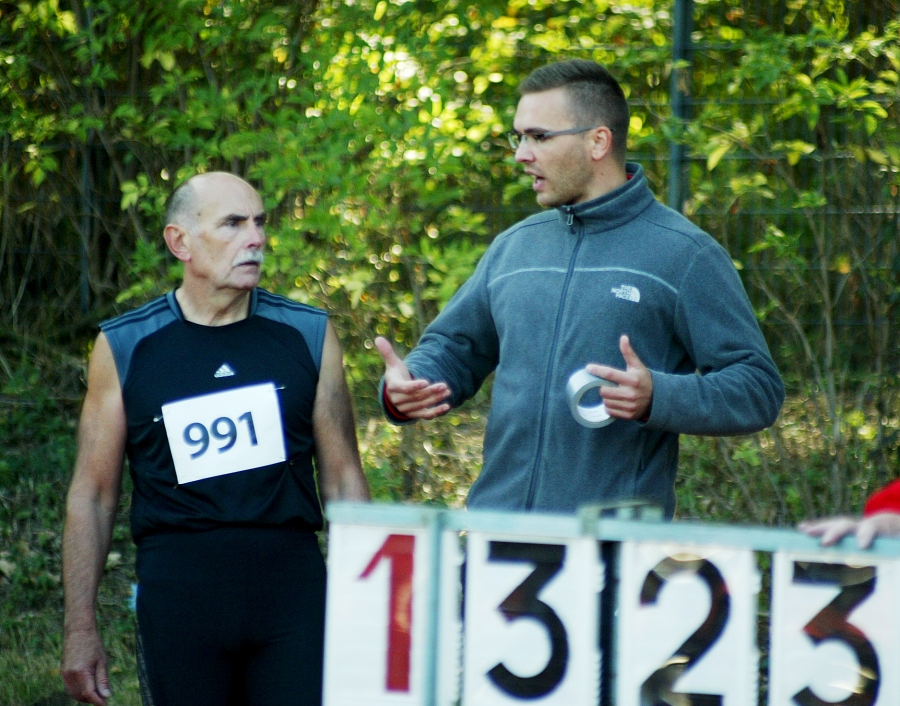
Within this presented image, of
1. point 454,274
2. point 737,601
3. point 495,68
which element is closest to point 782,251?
point 454,274

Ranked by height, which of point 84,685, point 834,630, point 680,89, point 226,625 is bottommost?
point 84,685

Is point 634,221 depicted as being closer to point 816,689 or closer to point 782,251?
point 816,689

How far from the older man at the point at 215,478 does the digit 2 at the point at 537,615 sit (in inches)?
47.1

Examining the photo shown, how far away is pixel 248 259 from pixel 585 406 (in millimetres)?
1008

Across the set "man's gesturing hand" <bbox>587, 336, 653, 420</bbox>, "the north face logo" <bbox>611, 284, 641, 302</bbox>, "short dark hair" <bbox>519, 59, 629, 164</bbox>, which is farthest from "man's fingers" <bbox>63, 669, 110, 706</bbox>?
"short dark hair" <bbox>519, 59, 629, 164</bbox>

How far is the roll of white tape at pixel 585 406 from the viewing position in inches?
98.4

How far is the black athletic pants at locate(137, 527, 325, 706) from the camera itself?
295cm

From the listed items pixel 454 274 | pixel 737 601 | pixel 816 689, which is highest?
pixel 454 274

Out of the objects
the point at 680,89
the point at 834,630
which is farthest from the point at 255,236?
the point at 680,89

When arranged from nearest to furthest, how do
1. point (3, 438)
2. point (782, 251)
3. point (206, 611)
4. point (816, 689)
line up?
point (816, 689), point (206, 611), point (782, 251), point (3, 438)

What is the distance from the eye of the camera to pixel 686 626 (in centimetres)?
182

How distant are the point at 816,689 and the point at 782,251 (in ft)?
10.8

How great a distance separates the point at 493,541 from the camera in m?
1.89

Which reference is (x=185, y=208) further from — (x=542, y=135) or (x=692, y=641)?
(x=692, y=641)
